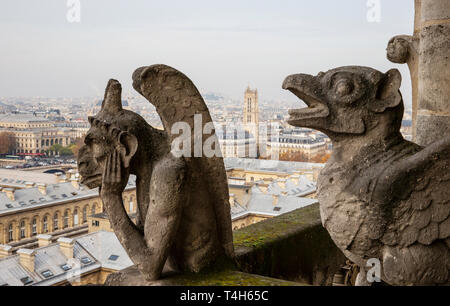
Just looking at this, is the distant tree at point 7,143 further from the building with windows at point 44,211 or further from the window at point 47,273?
the window at point 47,273

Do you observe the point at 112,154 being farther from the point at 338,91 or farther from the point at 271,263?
the point at 271,263

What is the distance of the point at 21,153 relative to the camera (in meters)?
43.8

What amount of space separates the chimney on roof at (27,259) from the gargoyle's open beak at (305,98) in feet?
37.4

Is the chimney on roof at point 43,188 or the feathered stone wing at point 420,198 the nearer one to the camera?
the feathered stone wing at point 420,198

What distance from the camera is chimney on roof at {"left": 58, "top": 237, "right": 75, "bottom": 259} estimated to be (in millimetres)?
13469

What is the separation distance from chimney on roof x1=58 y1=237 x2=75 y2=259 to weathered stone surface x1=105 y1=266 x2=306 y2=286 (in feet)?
37.6

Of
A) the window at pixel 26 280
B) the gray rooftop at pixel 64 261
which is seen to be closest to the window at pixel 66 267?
the gray rooftop at pixel 64 261

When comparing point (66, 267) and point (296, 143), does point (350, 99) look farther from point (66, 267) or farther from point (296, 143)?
point (296, 143)

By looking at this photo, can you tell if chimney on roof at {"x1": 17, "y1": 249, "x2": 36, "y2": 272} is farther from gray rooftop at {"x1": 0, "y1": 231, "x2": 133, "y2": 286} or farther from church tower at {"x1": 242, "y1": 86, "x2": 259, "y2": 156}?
church tower at {"x1": 242, "y1": 86, "x2": 259, "y2": 156}

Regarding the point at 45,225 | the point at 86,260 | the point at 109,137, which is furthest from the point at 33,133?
the point at 109,137

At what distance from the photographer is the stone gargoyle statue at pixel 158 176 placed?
2438mm

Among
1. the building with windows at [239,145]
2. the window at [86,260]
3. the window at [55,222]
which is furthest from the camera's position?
the building with windows at [239,145]

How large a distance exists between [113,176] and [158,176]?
238 mm
